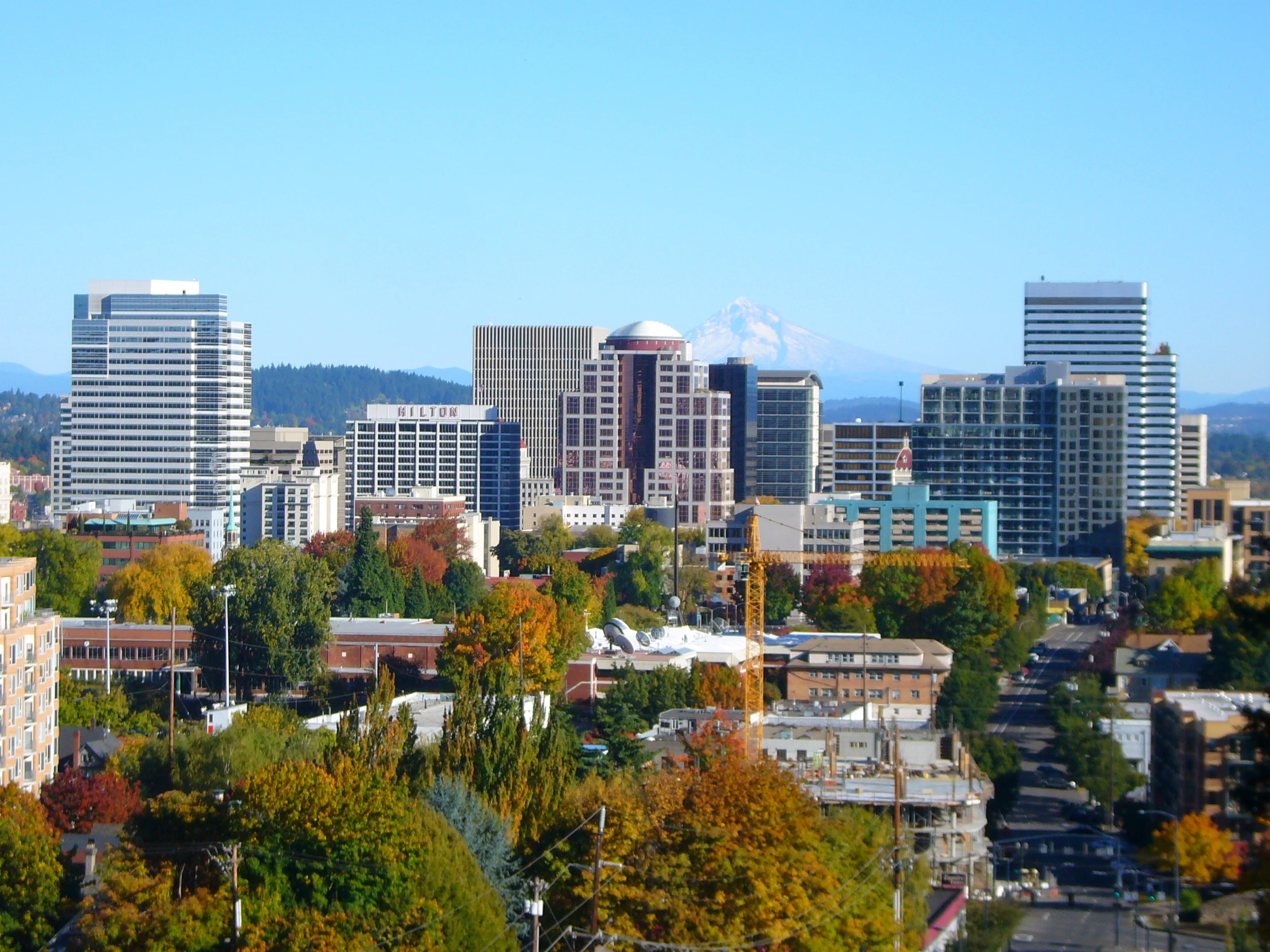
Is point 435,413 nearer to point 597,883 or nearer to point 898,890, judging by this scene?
point 898,890

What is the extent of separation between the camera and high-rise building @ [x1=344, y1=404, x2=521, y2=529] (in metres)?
138

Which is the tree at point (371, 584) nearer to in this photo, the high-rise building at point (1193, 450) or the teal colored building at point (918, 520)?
the teal colored building at point (918, 520)

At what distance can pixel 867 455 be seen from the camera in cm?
12469

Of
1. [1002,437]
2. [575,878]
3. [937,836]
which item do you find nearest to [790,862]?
[575,878]

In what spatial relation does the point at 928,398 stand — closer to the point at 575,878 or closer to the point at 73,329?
the point at 73,329

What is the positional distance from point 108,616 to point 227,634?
23.9 feet

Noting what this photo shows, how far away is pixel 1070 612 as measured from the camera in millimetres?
→ 93875

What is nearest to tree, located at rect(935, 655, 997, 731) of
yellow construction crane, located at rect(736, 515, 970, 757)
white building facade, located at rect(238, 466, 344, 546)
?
yellow construction crane, located at rect(736, 515, 970, 757)

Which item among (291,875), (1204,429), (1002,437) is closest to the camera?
(291,875)

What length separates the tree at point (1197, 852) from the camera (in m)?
35.8

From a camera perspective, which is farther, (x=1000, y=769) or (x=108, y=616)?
(x=108, y=616)

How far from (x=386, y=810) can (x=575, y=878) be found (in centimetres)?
281

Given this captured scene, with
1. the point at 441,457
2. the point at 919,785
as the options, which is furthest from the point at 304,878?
the point at 441,457

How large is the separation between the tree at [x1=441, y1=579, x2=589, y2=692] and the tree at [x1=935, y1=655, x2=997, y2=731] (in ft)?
36.8
